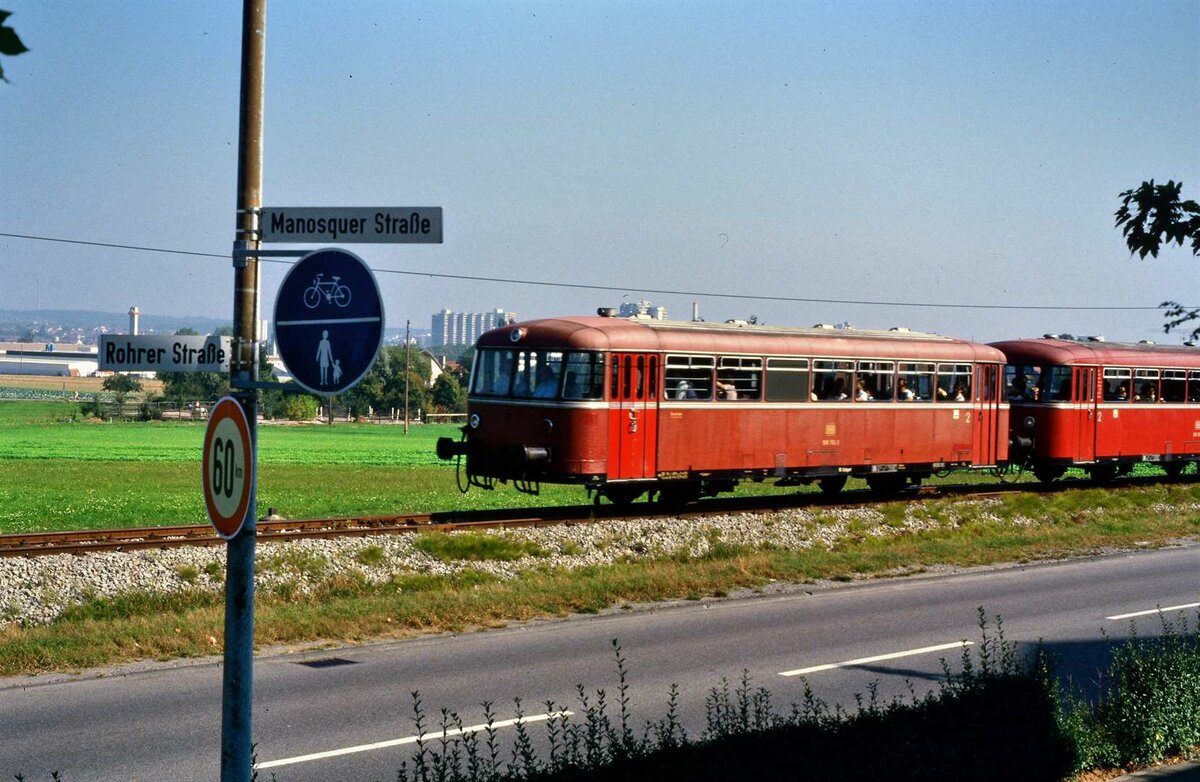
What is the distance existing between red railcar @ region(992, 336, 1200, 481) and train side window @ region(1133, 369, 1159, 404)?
2 cm

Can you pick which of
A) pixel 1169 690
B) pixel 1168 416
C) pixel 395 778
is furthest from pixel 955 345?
pixel 395 778

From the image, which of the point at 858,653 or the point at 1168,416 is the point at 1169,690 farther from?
the point at 1168,416

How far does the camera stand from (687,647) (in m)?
13.1

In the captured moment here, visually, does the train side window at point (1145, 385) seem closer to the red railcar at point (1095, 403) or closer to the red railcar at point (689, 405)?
the red railcar at point (1095, 403)

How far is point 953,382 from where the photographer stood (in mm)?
28547

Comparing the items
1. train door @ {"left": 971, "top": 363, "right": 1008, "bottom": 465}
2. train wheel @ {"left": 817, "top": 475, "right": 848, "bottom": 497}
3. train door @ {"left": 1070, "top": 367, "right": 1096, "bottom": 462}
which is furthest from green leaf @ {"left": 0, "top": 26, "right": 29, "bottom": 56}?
train door @ {"left": 1070, "top": 367, "right": 1096, "bottom": 462}

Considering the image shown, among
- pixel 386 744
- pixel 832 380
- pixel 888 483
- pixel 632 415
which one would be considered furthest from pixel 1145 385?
pixel 386 744

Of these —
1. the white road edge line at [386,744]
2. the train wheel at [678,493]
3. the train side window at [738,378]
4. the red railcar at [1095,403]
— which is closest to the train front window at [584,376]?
the train side window at [738,378]

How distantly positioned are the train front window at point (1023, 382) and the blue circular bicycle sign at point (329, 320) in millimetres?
27949

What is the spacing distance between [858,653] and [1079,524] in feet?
46.7

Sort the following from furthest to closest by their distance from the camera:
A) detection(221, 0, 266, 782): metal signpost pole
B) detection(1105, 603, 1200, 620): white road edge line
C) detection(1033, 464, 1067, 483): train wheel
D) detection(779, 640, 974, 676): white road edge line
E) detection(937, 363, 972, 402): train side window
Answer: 1. detection(1033, 464, 1067, 483): train wheel
2. detection(937, 363, 972, 402): train side window
3. detection(1105, 603, 1200, 620): white road edge line
4. detection(779, 640, 974, 676): white road edge line
5. detection(221, 0, 266, 782): metal signpost pole

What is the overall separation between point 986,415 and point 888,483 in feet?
8.58

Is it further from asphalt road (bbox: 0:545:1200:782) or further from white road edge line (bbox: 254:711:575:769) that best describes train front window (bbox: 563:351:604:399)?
white road edge line (bbox: 254:711:575:769)

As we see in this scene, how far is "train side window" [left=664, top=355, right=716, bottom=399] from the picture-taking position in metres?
22.8
